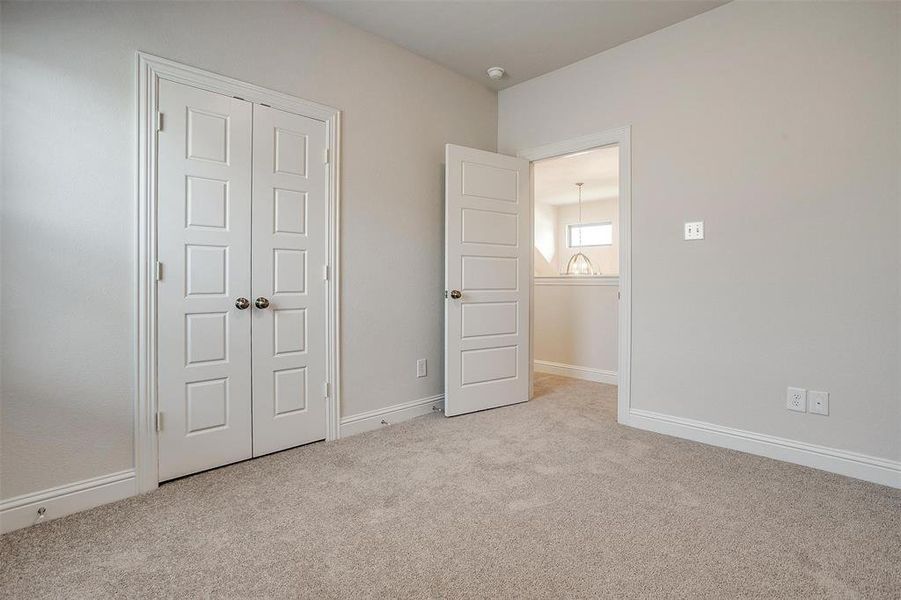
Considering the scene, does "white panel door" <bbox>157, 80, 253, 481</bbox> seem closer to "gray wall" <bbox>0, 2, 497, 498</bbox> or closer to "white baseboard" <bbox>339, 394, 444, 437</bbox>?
"gray wall" <bbox>0, 2, 497, 498</bbox>

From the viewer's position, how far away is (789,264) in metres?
2.54

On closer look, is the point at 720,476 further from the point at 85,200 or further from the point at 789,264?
the point at 85,200

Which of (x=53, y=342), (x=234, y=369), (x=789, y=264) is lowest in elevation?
(x=234, y=369)

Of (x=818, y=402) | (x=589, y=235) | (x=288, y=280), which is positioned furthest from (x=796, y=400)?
(x=589, y=235)

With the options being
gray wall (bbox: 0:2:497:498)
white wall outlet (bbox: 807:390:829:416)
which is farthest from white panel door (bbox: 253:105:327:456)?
white wall outlet (bbox: 807:390:829:416)

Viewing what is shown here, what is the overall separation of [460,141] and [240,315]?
2.26m

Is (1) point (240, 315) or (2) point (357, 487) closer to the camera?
(2) point (357, 487)

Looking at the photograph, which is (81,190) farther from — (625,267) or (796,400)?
(796,400)

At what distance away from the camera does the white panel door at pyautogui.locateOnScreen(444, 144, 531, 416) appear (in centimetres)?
339

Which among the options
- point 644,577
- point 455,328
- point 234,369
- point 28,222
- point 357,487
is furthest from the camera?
point 455,328

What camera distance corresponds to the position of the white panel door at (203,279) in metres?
2.23

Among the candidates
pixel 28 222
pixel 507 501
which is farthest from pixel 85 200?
pixel 507 501

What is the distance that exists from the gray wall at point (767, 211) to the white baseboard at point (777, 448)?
0.05 meters

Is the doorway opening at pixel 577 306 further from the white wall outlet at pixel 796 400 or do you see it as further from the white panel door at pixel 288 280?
the white panel door at pixel 288 280
